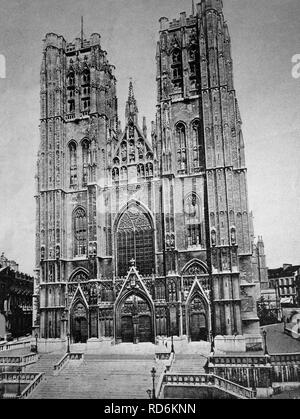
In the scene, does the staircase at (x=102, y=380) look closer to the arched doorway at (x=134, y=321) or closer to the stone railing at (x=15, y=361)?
the stone railing at (x=15, y=361)

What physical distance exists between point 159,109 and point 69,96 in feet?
20.8

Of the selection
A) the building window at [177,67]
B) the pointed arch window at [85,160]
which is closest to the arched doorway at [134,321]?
the pointed arch window at [85,160]

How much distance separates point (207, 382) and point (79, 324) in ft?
30.3

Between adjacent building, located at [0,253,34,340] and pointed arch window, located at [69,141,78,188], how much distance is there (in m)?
6.20

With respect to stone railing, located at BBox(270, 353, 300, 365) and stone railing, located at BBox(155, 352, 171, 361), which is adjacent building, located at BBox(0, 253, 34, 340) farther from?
stone railing, located at BBox(270, 353, 300, 365)

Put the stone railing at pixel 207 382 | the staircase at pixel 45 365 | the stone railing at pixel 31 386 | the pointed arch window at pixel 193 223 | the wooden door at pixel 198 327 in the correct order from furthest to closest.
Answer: the pointed arch window at pixel 193 223
the wooden door at pixel 198 327
the staircase at pixel 45 365
the stone railing at pixel 31 386
the stone railing at pixel 207 382

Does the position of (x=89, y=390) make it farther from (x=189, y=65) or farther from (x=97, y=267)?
(x=189, y=65)

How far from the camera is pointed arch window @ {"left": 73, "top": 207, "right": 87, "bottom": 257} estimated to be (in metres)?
26.7

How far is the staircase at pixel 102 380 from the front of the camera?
1823 centimetres

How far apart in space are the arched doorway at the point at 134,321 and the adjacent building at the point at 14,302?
6256 millimetres

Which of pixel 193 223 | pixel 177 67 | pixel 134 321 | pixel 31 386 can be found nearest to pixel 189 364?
pixel 134 321

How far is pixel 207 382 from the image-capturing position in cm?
1869

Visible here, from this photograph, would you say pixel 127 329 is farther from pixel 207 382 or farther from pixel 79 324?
pixel 207 382
